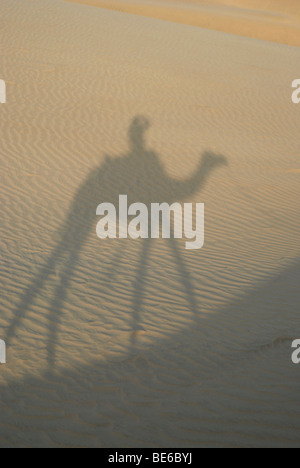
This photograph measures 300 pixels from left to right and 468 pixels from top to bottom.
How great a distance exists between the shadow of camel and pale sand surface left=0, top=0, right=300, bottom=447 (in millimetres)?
40

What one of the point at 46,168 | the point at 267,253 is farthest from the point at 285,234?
the point at 46,168

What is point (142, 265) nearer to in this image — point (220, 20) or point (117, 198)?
point (117, 198)

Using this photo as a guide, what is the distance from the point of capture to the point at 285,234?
899 centimetres

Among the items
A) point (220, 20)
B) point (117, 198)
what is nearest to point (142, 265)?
point (117, 198)

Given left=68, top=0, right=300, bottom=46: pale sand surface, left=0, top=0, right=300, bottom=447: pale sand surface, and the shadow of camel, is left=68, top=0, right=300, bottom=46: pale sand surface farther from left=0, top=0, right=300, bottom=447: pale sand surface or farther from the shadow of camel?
the shadow of camel

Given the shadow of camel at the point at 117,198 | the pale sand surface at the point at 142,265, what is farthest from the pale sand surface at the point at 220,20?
the shadow of camel at the point at 117,198

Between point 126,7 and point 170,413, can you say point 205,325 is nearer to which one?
point 170,413

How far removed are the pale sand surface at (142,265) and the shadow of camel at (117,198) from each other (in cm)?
4

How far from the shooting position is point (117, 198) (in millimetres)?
10008

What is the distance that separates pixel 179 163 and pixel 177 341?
297 inches

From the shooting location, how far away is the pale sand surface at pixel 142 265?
161 inches

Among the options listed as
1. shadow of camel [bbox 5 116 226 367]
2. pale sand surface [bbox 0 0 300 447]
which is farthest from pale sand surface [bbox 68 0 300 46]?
shadow of camel [bbox 5 116 226 367]

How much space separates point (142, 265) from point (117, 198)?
3.06 m
